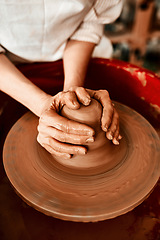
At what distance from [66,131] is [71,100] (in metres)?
0.11

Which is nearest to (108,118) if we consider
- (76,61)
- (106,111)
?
(106,111)

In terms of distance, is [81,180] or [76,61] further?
[76,61]

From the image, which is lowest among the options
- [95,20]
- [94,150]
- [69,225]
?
[69,225]

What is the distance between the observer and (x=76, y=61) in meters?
1.36

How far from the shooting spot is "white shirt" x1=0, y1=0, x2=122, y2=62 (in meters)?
1.18

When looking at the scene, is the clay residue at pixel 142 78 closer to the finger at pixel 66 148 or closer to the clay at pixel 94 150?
the clay at pixel 94 150

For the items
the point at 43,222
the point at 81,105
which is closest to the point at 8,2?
the point at 81,105

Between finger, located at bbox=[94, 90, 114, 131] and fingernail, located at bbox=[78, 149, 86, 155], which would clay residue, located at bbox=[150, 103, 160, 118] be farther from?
fingernail, located at bbox=[78, 149, 86, 155]

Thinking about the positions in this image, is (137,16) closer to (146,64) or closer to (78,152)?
(146,64)

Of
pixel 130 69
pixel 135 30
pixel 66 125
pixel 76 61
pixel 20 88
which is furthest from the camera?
pixel 135 30

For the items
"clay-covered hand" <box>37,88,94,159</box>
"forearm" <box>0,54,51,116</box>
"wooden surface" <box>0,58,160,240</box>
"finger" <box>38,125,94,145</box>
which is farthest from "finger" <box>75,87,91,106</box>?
"wooden surface" <box>0,58,160,240</box>

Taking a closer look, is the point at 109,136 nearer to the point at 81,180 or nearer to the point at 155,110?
the point at 81,180

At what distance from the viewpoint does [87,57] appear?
1.40 meters

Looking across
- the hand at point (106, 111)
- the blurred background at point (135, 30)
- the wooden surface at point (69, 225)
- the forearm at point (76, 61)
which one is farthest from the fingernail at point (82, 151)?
the blurred background at point (135, 30)
